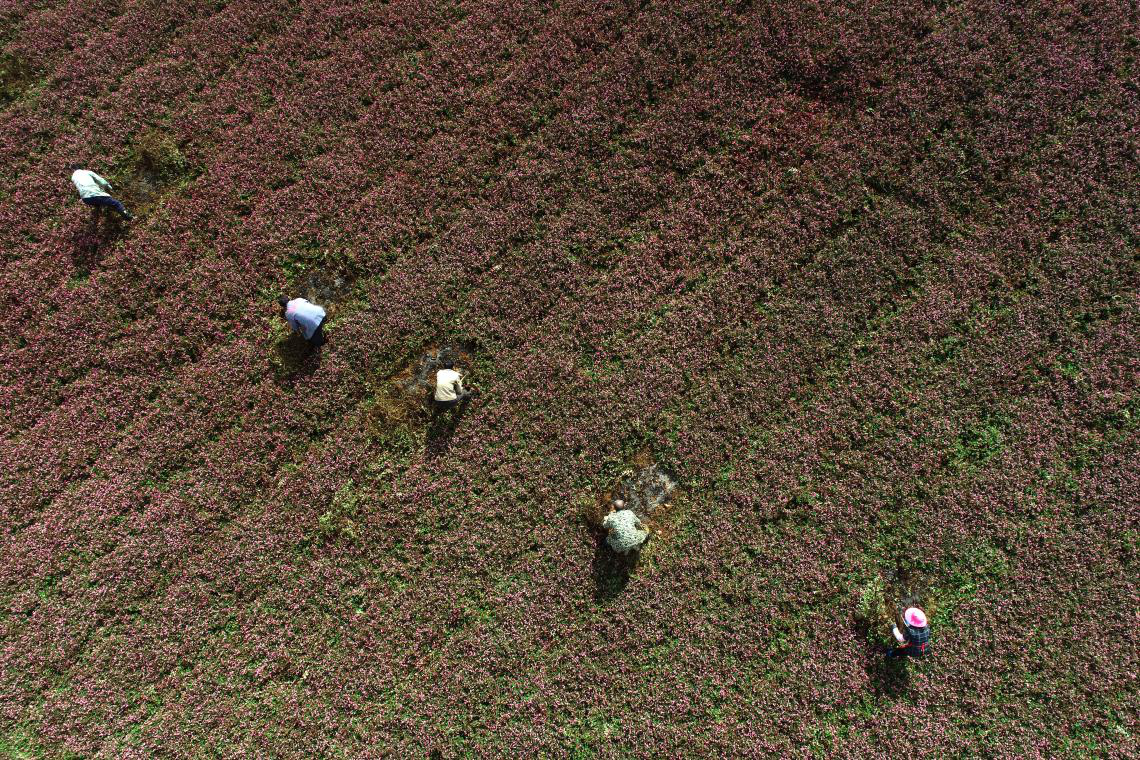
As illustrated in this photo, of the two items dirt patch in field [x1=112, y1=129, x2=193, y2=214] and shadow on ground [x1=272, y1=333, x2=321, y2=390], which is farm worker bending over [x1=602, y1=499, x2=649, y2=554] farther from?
dirt patch in field [x1=112, y1=129, x2=193, y2=214]

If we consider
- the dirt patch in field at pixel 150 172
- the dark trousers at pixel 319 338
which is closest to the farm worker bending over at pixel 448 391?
the dark trousers at pixel 319 338

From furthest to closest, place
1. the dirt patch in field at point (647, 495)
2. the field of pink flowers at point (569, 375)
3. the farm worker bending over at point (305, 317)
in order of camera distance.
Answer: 1. the farm worker bending over at point (305, 317)
2. the dirt patch in field at point (647, 495)
3. the field of pink flowers at point (569, 375)

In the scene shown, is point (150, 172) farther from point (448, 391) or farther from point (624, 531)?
point (624, 531)

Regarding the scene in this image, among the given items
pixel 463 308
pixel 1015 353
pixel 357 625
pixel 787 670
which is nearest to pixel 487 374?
pixel 463 308

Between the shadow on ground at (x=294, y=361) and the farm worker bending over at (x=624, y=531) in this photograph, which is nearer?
the farm worker bending over at (x=624, y=531)

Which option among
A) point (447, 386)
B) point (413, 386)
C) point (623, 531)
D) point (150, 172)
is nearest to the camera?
point (623, 531)

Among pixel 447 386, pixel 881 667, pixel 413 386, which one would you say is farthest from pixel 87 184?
pixel 881 667

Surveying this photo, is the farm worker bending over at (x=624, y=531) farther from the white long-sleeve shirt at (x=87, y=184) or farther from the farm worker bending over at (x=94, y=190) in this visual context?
the white long-sleeve shirt at (x=87, y=184)
